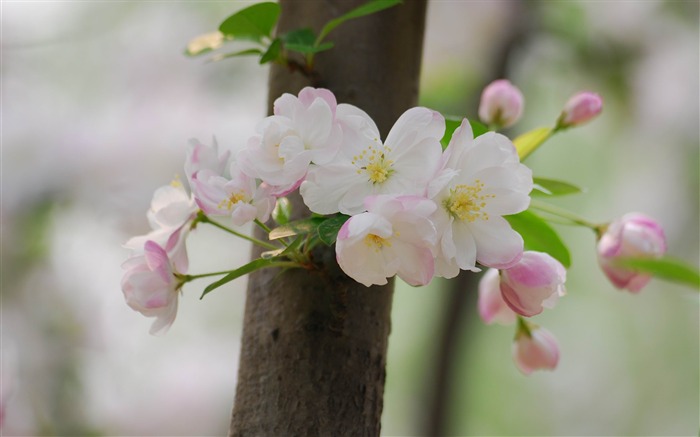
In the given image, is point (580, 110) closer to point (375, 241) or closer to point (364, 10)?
point (364, 10)

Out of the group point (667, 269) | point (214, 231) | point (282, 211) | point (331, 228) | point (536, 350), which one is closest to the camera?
point (667, 269)

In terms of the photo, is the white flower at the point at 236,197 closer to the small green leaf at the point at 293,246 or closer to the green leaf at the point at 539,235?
the small green leaf at the point at 293,246

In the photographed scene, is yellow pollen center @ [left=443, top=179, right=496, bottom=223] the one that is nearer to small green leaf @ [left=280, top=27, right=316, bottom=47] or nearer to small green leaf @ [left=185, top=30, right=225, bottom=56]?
small green leaf @ [left=280, top=27, right=316, bottom=47]

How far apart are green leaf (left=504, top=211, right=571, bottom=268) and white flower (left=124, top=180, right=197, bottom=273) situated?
0.23 m

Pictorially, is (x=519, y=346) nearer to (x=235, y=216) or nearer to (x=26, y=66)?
(x=235, y=216)

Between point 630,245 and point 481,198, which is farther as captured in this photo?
point 630,245

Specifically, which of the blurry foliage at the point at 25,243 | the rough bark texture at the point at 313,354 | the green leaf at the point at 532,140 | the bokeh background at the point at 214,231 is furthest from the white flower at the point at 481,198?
the blurry foliage at the point at 25,243

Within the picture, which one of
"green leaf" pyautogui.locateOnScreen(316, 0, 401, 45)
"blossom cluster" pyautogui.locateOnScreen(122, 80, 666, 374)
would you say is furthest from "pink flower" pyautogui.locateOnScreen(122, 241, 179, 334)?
"green leaf" pyautogui.locateOnScreen(316, 0, 401, 45)

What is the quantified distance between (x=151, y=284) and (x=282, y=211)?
108 mm

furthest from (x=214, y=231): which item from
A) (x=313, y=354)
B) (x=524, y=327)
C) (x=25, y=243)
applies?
(x=313, y=354)

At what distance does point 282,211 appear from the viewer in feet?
1.79

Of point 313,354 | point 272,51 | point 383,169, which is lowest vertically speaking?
point 313,354

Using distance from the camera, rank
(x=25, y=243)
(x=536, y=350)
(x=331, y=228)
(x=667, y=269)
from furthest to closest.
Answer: (x=25, y=243) < (x=536, y=350) < (x=331, y=228) < (x=667, y=269)

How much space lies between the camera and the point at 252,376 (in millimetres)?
521
